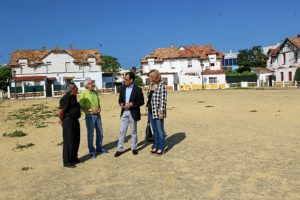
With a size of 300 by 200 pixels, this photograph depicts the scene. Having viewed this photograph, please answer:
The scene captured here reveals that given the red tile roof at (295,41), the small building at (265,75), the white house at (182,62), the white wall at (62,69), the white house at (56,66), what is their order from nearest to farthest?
1. the red tile roof at (295,41)
2. the white house at (56,66)
3. the white wall at (62,69)
4. the small building at (265,75)
5. the white house at (182,62)

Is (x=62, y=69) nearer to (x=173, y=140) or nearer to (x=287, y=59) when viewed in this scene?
(x=287, y=59)

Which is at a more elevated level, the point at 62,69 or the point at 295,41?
the point at 295,41

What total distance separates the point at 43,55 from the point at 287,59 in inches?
1422

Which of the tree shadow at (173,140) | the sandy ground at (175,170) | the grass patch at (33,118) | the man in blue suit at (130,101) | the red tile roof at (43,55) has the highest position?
the red tile roof at (43,55)

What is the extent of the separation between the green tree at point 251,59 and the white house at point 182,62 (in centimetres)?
888

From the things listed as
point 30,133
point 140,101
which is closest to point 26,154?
point 140,101

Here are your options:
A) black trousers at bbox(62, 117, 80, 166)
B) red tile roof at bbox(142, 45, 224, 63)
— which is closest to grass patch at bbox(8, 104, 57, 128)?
black trousers at bbox(62, 117, 80, 166)

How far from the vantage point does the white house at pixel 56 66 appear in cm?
5666

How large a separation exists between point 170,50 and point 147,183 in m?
61.6

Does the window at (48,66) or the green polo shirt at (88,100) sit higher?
the window at (48,66)

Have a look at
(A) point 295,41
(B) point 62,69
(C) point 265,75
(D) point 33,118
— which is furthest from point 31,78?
(D) point 33,118

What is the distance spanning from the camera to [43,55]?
194 ft

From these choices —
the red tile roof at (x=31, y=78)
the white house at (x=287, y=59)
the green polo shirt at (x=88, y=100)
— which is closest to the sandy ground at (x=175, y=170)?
the green polo shirt at (x=88, y=100)

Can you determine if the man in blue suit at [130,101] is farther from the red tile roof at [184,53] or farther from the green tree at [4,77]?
the green tree at [4,77]
